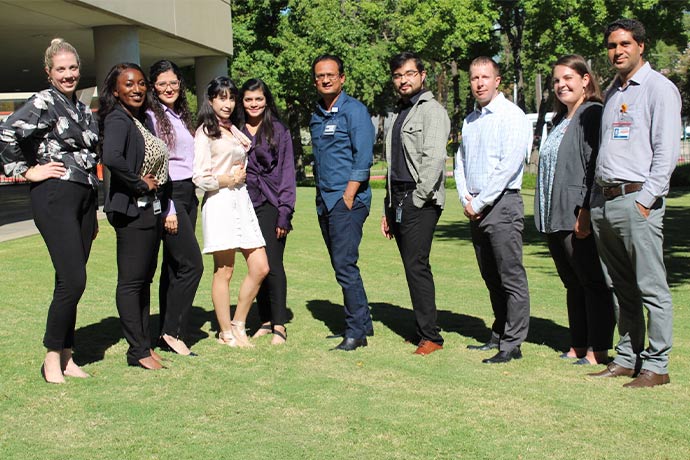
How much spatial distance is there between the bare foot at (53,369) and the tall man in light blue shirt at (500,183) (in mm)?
3032

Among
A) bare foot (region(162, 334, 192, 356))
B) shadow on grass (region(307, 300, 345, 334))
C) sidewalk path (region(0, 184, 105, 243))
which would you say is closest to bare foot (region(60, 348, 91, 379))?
bare foot (region(162, 334, 192, 356))

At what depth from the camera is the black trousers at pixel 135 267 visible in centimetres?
637

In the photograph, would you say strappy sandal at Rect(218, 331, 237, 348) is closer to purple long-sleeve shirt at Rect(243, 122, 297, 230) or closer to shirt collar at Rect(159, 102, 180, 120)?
purple long-sleeve shirt at Rect(243, 122, 297, 230)

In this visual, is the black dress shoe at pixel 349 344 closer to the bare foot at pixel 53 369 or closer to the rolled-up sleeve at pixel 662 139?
the bare foot at pixel 53 369

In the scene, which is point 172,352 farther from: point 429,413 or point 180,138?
point 429,413

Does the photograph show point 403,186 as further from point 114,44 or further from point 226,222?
point 114,44

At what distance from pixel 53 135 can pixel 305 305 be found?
4.16 meters

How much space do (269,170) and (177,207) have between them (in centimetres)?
98

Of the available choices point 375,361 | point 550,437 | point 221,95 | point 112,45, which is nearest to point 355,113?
point 221,95

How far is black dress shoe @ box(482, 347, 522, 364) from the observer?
6684mm

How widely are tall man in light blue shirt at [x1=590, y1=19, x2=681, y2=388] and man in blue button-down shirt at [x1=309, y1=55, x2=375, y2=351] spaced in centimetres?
197

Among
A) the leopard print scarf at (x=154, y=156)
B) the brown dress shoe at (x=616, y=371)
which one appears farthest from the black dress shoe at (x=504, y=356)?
the leopard print scarf at (x=154, y=156)

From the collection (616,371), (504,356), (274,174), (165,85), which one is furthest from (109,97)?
(616,371)

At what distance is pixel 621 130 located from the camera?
5727 mm
